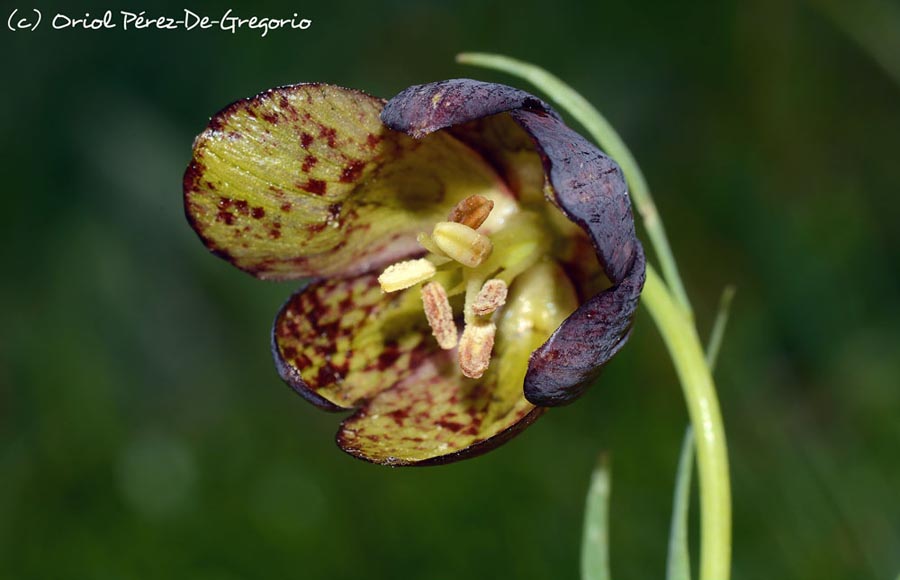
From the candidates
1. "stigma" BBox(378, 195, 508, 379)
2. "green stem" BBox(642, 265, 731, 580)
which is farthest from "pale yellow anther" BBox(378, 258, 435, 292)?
"green stem" BBox(642, 265, 731, 580)

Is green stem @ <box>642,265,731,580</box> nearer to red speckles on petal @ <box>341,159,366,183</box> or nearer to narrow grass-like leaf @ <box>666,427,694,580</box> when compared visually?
narrow grass-like leaf @ <box>666,427,694,580</box>

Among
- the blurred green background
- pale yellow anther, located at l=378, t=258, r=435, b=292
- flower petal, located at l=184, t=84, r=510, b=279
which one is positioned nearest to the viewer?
flower petal, located at l=184, t=84, r=510, b=279

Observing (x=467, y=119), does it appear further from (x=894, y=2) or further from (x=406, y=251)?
(x=894, y=2)

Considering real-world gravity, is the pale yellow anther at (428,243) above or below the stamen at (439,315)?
above

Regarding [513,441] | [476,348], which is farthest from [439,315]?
[513,441]

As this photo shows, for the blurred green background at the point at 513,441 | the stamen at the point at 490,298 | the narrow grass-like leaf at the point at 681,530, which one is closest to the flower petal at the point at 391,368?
the stamen at the point at 490,298

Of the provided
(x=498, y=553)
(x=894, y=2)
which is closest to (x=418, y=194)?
(x=498, y=553)

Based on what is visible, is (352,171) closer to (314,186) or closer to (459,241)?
(314,186)

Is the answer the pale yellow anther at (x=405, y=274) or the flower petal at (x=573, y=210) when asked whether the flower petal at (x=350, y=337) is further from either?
the flower petal at (x=573, y=210)
